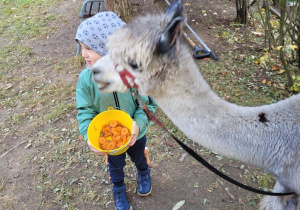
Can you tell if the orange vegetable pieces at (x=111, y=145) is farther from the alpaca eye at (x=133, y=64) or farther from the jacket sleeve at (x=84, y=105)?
the alpaca eye at (x=133, y=64)

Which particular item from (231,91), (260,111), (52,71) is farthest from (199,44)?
(260,111)

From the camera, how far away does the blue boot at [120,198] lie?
7.18 feet

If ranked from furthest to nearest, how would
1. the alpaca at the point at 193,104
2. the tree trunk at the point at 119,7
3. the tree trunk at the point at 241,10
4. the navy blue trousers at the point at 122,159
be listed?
the tree trunk at the point at 241,10, the tree trunk at the point at 119,7, the navy blue trousers at the point at 122,159, the alpaca at the point at 193,104

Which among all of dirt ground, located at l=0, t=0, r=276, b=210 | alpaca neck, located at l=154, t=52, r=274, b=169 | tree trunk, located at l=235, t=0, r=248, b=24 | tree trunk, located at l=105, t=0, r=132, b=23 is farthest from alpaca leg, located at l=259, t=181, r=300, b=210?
tree trunk, located at l=235, t=0, r=248, b=24

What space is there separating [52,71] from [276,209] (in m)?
3.78

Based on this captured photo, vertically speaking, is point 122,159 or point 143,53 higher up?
point 143,53

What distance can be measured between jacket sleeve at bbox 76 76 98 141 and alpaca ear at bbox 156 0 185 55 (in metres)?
0.74

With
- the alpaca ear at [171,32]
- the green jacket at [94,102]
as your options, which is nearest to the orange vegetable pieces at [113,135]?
the green jacket at [94,102]

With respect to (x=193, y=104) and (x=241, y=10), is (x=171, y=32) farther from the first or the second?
(x=241, y=10)

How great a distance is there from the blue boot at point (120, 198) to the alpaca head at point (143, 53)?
3.84 ft

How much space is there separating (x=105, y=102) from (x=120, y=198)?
0.90 metres

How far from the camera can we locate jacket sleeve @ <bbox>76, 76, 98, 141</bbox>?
1.72 metres

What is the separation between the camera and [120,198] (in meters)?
2.20

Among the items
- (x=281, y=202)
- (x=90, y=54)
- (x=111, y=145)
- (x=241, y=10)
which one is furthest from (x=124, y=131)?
(x=241, y=10)
